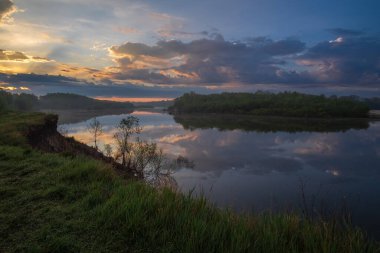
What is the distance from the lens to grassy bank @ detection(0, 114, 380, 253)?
5.14 meters

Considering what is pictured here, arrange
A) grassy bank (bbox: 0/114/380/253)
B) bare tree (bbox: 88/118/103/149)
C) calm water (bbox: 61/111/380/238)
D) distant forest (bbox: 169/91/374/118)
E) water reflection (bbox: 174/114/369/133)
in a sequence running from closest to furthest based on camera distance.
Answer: grassy bank (bbox: 0/114/380/253) < calm water (bbox: 61/111/380/238) < bare tree (bbox: 88/118/103/149) < water reflection (bbox: 174/114/369/133) < distant forest (bbox: 169/91/374/118)

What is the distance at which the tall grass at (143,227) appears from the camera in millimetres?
5137

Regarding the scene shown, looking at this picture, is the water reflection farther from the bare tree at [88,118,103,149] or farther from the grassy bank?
the grassy bank

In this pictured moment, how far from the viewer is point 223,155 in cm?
3953

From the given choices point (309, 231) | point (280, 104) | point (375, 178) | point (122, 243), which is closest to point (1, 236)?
point (122, 243)

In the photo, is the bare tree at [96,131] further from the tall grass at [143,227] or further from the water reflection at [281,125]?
the tall grass at [143,227]

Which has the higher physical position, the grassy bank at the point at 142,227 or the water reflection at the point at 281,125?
the grassy bank at the point at 142,227

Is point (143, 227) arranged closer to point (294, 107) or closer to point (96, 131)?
point (96, 131)

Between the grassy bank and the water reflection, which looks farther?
the water reflection

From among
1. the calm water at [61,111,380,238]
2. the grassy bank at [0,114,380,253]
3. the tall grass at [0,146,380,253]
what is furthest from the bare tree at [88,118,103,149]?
the tall grass at [0,146,380,253]

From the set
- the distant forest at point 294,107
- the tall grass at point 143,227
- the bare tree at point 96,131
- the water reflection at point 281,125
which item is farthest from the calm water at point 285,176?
the distant forest at point 294,107

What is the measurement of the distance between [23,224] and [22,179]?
13.1 ft

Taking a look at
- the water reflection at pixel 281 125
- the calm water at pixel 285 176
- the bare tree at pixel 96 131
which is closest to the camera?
the calm water at pixel 285 176

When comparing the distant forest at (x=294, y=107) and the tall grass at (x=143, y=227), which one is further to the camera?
the distant forest at (x=294, y=107)
